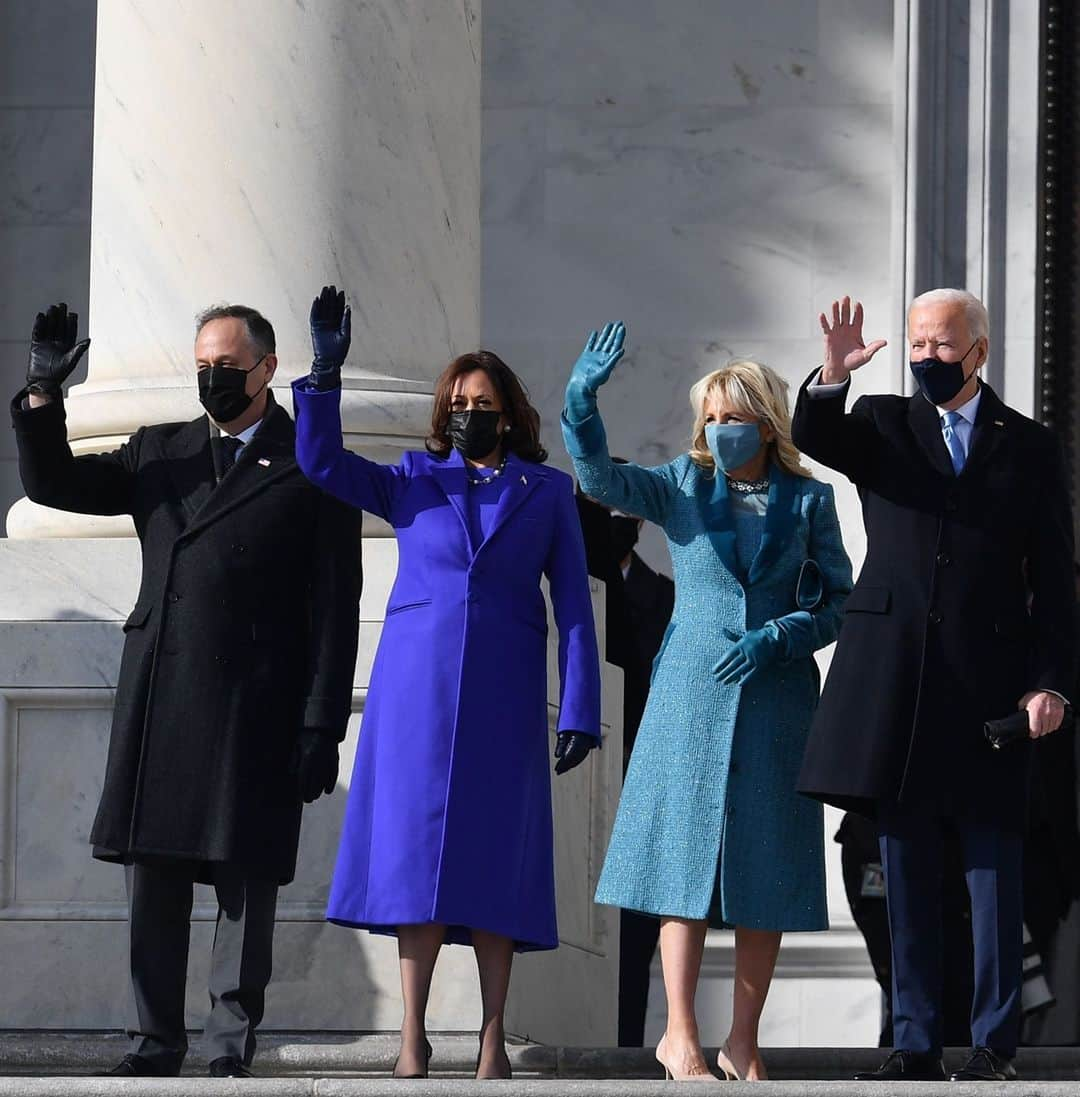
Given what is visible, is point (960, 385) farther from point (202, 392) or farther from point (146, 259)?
point (146, 259)

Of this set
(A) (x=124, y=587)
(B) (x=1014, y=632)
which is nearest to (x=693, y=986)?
(B) (x=1014, y=632)

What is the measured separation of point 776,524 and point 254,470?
147 cm

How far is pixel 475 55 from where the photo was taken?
963 cm

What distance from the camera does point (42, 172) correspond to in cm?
1293

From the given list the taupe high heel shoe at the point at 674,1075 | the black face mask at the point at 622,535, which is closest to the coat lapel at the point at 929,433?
the taupe high heel shoe at the point at 674,1075

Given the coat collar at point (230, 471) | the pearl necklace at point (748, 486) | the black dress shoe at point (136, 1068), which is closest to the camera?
the black dress shoe at point (136, 1068)

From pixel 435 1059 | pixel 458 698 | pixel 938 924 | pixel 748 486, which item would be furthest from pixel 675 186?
pixel 938 924

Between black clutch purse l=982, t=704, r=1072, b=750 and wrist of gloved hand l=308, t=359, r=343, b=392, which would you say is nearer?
black clutch purse l=982, t=704, r=1072, b=750

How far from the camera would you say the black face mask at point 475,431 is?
24.8 feet

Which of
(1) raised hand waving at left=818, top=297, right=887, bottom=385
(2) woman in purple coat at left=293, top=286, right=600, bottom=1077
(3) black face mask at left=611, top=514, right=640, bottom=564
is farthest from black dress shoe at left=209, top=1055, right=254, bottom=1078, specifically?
(3) black face mask at left=611, top=514, right=640, bottom=564

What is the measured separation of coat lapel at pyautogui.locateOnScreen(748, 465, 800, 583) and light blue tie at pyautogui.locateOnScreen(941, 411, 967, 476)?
48cm

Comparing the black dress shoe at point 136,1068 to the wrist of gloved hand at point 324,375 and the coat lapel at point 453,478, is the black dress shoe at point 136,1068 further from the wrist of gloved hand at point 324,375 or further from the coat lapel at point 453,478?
the wrist of gloved hand at point 324,375

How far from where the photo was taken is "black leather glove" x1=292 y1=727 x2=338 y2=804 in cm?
740

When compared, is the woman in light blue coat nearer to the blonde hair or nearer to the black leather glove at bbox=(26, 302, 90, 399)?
the blonde hair
